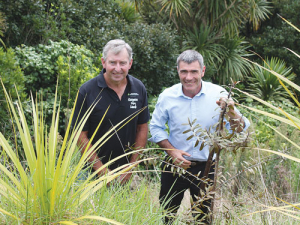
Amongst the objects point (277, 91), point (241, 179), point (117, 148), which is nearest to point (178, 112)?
point (117, 148)

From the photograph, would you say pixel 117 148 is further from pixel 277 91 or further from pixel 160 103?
pixel 277 91

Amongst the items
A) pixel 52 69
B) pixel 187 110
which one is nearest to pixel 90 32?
pixel 52 69

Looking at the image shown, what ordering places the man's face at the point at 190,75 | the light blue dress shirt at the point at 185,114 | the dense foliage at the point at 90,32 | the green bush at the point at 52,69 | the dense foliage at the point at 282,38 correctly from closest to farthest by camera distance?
the man's face at the point at 190,75
the light blue dress shirt at the point at 185,114
the green bush at the point at 52,69
the dense foliage at the point at 90,32
the dense foliage at the point at 282,38

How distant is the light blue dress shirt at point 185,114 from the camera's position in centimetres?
343

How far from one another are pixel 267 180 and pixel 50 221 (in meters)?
3.83

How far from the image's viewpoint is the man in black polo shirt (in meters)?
3.34

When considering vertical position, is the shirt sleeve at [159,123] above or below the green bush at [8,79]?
below

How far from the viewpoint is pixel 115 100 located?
3418mm

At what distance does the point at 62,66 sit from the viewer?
5.98 metres

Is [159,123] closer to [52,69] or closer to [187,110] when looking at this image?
[187,110]

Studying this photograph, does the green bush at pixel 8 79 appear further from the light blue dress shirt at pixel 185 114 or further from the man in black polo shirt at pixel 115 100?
the light blue dress shirt at pixel 185 114

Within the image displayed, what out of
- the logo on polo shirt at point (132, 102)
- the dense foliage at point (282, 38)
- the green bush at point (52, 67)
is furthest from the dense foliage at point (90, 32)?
the dense foliage at point (282, 38)

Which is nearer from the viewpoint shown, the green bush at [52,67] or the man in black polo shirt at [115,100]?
the man in black polo shirt at [115,100]

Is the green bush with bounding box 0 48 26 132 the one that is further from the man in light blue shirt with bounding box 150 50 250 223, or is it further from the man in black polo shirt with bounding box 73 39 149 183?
the man in light blue shirt with bounding box 150 50 250 223
